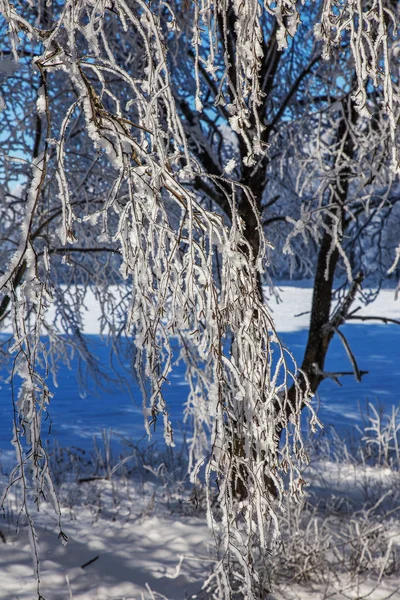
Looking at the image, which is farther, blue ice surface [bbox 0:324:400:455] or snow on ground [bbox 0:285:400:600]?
blue ice surface [bbox 0:324:400:455]

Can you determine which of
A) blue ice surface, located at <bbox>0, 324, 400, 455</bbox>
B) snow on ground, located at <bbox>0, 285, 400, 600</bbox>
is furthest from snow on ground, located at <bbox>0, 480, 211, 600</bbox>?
blue ice surface, located at <bbox>0, 324, 400, 455</bbox>

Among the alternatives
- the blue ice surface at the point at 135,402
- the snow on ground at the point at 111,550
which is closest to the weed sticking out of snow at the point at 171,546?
the snow on ground at the point at 111,550

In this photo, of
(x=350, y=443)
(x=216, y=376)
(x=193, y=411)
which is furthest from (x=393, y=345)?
(x=216, y=376)

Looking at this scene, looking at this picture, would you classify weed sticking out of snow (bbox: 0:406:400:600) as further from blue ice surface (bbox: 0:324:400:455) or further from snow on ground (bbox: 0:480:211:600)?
blue ice surface (bbox: 0:324:400:455)

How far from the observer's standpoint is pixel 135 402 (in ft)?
18.9

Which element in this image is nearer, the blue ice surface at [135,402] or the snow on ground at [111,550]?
the snow on ground at [111,550]

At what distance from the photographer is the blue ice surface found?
313 inches

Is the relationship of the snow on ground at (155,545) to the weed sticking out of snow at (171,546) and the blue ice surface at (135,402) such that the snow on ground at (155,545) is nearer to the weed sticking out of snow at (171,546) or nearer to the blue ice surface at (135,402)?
the weed sticking out of snow at (171,546)

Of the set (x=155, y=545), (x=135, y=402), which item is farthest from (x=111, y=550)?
(x=135, y=402)

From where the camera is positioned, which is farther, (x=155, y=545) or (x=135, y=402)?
(x=135, y=402)

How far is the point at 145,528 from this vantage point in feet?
16.3

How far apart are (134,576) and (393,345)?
12.4 m

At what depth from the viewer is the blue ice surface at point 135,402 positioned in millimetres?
7941

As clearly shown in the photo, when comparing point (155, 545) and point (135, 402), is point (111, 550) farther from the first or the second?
point (135, 402)
